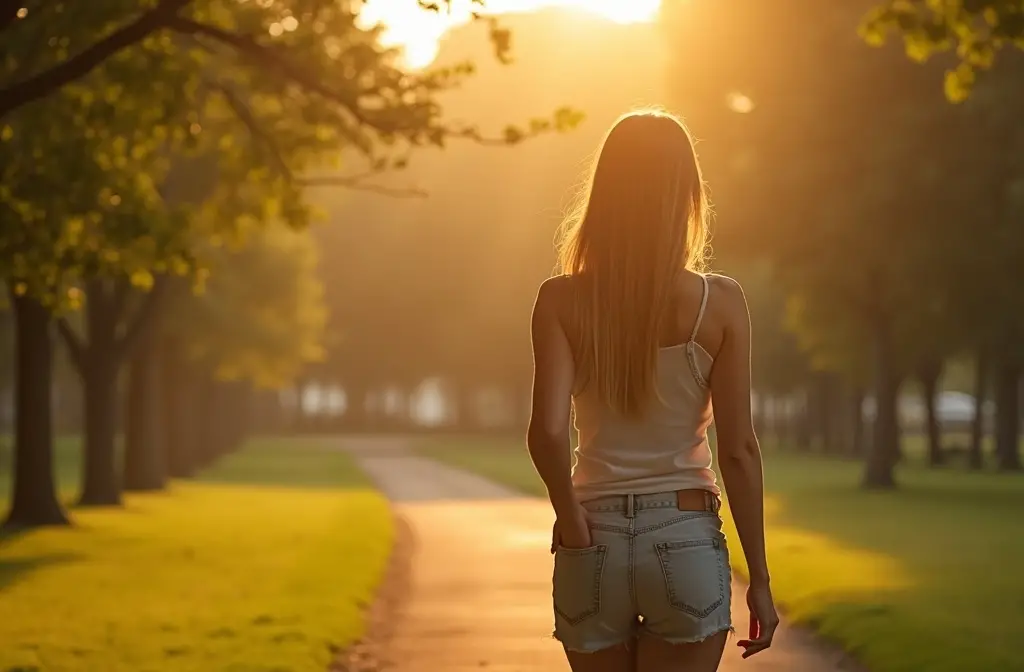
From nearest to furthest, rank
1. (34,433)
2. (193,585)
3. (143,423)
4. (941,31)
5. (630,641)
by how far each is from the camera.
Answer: (630,641), (941,31), (193,585), (34,433), (143,423)

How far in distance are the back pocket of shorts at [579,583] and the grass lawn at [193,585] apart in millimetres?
6420

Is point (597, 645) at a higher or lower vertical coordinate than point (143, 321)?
lower

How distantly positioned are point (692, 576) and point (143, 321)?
25.9m

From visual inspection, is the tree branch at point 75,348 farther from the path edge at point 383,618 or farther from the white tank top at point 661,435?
the white tank top at point 661,435

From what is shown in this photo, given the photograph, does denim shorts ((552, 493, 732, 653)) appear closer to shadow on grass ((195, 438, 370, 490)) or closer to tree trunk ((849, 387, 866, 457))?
shadow on grass ((195, 438, 370, 490))

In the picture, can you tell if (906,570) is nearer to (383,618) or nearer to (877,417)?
(383,618)

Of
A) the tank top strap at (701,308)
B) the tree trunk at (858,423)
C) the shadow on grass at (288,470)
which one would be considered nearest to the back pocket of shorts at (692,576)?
the tank top strap at (701,308)

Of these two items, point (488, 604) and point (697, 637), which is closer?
point (697, 637)

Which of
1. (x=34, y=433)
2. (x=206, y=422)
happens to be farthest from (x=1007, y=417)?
(x=34, y=433)

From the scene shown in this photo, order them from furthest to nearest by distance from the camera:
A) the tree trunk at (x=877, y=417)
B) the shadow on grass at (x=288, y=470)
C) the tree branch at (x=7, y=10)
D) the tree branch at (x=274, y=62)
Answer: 1. the shadow on grass at (x=288, y=470)
2. the tree trunk at (x=877, y=417)
3. the tree branch at (x=274, y=62)
4. the tree branch at (x=7, y=10)

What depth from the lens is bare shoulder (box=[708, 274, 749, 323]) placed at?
4.18 meters

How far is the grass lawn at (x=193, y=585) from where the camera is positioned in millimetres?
11391

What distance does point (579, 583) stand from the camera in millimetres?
4176

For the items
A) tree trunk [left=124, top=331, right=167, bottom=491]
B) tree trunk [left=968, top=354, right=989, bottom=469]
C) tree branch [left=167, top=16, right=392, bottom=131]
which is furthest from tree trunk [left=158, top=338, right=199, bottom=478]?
tree branch [left=167, top=16, right=392, bottom=131]
